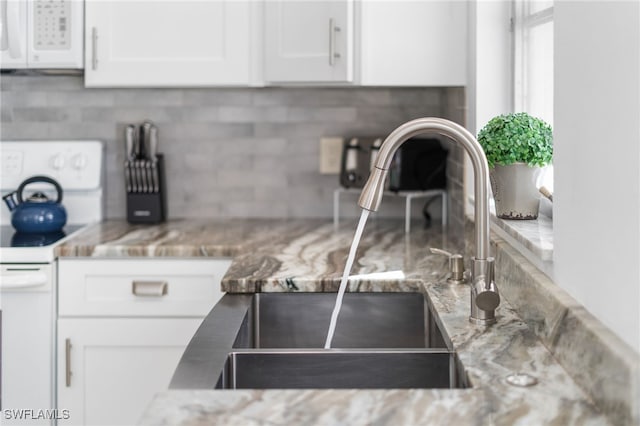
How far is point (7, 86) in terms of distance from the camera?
3.14 m

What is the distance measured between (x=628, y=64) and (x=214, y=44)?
1.87 m

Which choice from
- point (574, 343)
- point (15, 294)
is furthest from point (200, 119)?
point (574, 343)

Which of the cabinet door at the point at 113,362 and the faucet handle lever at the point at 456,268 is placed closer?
the faucet handle lever at the point at 456,268

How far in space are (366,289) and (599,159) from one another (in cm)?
91

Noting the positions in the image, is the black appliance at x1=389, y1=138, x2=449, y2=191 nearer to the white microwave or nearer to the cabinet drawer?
the cabinet drawer

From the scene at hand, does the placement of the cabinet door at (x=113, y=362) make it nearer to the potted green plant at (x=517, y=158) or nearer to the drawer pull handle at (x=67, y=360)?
the drawer pull handle at (x=67, y=360)

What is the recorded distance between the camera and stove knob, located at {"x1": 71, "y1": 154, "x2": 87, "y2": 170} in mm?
3018

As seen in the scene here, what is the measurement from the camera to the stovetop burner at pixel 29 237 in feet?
8.33

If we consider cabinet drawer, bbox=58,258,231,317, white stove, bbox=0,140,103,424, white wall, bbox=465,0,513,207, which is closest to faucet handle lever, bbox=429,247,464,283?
white wall, bbox=465,0,513,207

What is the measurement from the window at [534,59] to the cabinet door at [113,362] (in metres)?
1.19

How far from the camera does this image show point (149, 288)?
250cm

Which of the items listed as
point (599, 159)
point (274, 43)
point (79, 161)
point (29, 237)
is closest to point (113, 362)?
point (29, 237)

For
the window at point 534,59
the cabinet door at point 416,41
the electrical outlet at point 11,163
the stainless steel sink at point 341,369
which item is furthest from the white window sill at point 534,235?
the electrical outlet at point 11,163

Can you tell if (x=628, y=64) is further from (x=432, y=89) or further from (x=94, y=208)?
(x=94, y=208)
